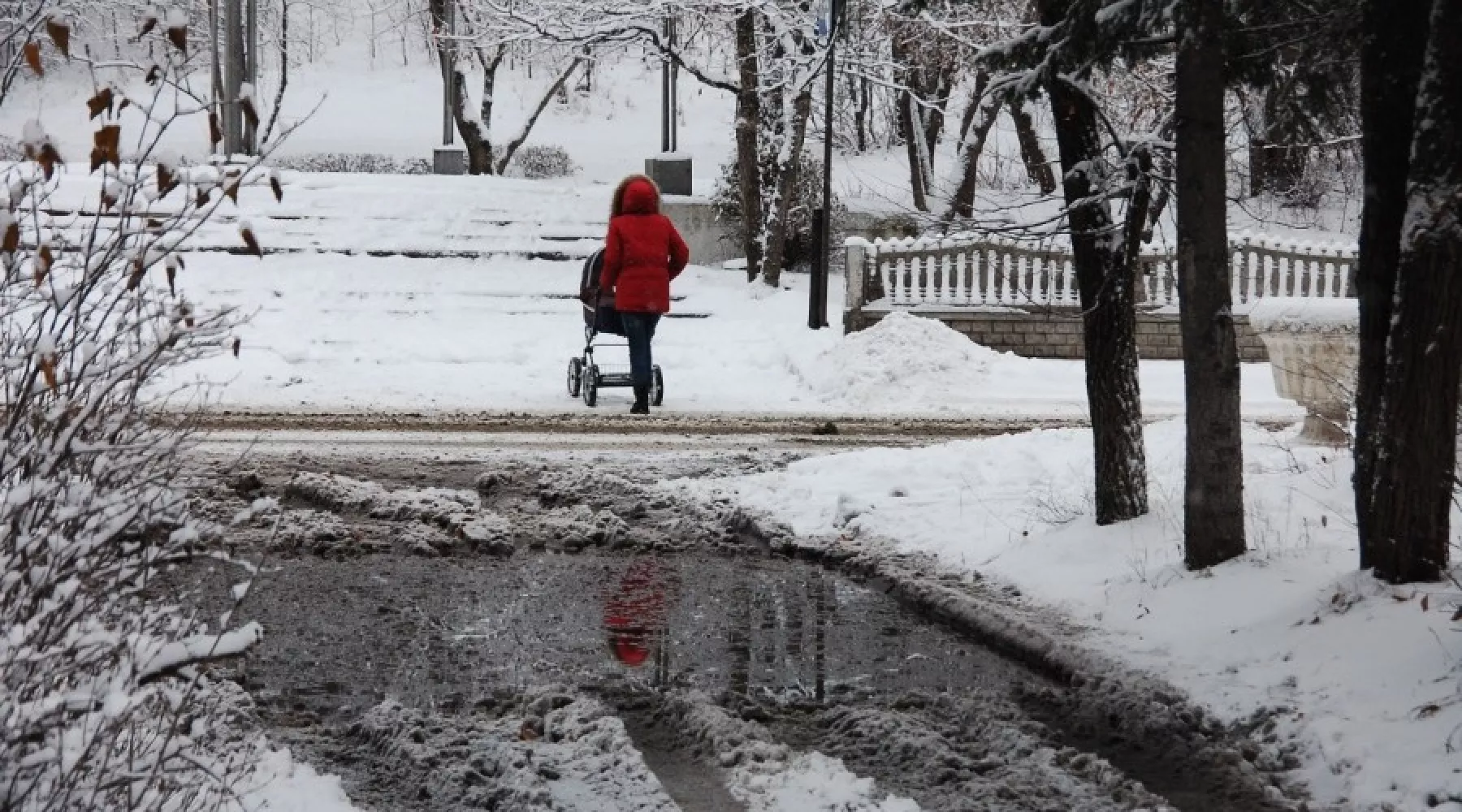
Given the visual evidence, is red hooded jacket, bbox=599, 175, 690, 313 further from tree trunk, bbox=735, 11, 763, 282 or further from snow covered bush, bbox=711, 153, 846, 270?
snow covered bush, bbox=711, 153, 846, 270

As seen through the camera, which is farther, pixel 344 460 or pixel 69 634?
pixel 344 460

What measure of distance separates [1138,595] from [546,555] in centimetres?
322

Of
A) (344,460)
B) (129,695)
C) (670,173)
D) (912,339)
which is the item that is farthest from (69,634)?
(670,173)

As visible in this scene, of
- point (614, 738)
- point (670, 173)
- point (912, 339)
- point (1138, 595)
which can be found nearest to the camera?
point (614, 738)

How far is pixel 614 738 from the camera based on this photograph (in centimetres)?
543

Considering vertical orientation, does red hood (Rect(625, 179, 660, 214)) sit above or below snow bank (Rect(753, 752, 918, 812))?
above

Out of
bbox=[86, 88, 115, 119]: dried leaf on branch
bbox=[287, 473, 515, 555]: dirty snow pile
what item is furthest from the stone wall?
bbox=[86, 88, 115, 119]: dried leaf on branch

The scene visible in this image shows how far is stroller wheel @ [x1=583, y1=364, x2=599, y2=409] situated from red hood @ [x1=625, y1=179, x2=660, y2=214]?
1.78 metres

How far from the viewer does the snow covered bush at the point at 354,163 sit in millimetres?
41438

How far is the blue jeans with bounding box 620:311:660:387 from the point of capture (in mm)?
14391

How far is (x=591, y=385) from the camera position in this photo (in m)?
15.4

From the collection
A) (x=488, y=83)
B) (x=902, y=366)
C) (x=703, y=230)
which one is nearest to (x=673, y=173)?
(x=703, y=230)

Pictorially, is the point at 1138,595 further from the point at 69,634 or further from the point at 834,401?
the point at 834,401

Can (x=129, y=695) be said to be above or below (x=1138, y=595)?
above
